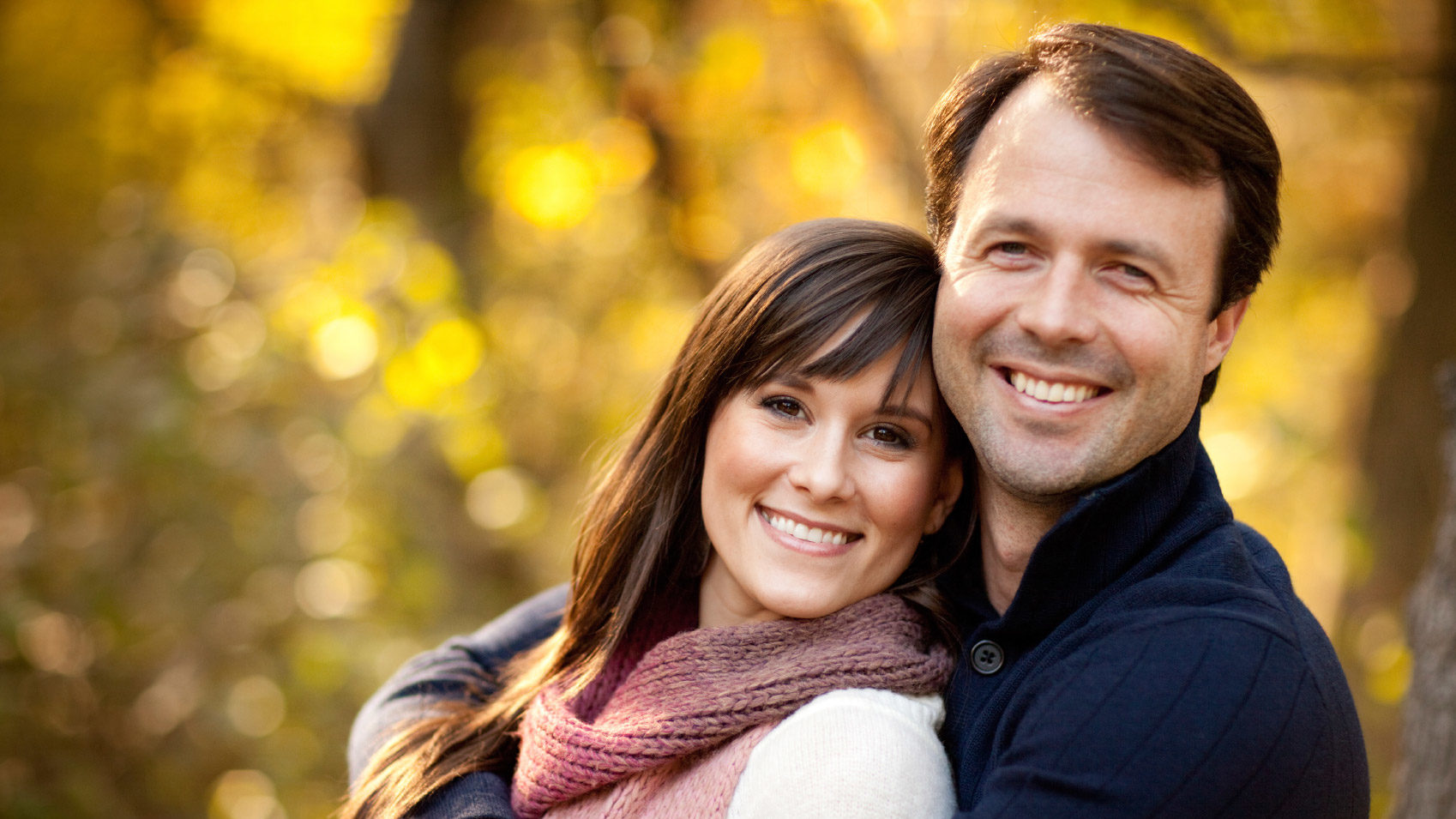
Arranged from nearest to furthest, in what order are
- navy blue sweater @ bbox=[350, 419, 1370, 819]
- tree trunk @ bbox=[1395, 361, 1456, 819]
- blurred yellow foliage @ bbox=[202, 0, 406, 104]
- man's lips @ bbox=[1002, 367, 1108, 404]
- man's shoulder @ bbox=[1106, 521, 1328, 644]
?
navy blue sweater @ bbox=[350, 419, 1370, 819] → man's shoulder @ bbox=[1106, 521, 1328, 644] → man's lips @ bbox=[1002, 367, 1108, 404] → tree trunk @ bbox=[1395, 361, 1456, 819] → blurred yellow foliage @ bbox=[202, 0, 406, 104]

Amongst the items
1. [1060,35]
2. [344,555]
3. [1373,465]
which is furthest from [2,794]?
[1373,465]

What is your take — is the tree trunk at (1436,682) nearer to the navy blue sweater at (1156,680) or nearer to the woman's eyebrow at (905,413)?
the navy blue sweater at (1156,680)

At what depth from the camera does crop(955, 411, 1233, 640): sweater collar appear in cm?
176

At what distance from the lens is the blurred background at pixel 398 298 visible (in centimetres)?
431

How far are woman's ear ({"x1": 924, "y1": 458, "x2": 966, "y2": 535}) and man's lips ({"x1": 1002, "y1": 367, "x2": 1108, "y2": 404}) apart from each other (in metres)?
0.30

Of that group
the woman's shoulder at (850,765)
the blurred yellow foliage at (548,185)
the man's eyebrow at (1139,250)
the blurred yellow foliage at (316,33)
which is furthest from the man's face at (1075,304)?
the blurred yellow foliage at (316,33)

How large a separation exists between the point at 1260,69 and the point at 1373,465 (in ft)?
6.66

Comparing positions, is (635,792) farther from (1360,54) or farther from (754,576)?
(1360,54)

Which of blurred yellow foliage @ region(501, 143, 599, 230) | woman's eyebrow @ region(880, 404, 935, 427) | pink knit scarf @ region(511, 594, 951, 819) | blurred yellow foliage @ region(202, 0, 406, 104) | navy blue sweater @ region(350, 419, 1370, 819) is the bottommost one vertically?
pink knit scarf @ region(511, 594, 951, 819)

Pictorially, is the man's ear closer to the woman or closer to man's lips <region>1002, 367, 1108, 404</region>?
man's lips <region>1002, 367, 1108, 404</region>

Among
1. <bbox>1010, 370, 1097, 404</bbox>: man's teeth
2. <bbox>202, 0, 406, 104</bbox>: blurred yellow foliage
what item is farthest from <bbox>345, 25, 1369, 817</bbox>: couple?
<bbox>202, 0, 406, 104</bbox>: blurred yellow foliage

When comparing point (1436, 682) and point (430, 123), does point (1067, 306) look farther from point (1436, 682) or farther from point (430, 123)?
point (430, 123)

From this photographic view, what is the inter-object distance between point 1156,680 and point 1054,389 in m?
0.53

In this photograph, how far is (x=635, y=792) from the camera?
1931 mm
